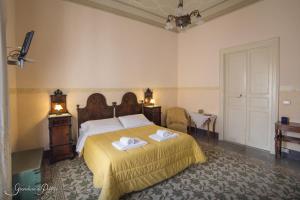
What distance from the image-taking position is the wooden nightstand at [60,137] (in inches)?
119

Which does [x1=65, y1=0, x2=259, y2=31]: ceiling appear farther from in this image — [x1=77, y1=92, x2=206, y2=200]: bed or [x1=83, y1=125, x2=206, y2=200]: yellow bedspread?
[x1=83, y1=125, x2=206, y2=200]: yellow bedspread

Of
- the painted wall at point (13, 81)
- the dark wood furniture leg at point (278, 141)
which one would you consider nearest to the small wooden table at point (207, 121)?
the dark wood furniture leg at point (278, 141)

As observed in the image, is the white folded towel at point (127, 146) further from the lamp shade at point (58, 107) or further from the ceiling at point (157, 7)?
the ceiling at point (157, 7)

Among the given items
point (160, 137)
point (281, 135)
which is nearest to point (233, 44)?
point (281, 135)

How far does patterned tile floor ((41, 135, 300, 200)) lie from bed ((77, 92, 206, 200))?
0.46 ft

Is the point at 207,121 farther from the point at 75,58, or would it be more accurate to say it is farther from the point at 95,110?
the point at 75,58

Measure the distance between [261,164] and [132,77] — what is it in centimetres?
338

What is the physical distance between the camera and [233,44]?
161 inches

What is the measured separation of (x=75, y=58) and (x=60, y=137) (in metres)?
1.65

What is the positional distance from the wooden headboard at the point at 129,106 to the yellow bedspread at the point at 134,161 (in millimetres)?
1265

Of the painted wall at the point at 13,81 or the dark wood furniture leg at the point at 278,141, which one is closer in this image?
the painted wall at the point at 13,81

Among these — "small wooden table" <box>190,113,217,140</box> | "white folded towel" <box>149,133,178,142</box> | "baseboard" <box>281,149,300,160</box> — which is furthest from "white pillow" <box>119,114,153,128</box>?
"baseboard" <box>281,149,300,160</box>

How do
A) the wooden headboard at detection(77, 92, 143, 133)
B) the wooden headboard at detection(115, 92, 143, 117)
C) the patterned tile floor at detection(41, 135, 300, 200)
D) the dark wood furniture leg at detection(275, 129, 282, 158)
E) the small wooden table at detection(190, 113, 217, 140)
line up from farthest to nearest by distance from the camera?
the small wooden table at detection(190, 113, 217, 140) → the wooden headboard at detection(115, 92, 143, 117) → the wooden headboard at detection(77, 92, 143, 133) → the dark wood furniture leg at detection(275, 129, 282, 158) → the patterned tile floor at detection(41, 135, 300, 200)

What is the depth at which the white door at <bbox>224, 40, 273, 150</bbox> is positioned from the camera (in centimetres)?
361
